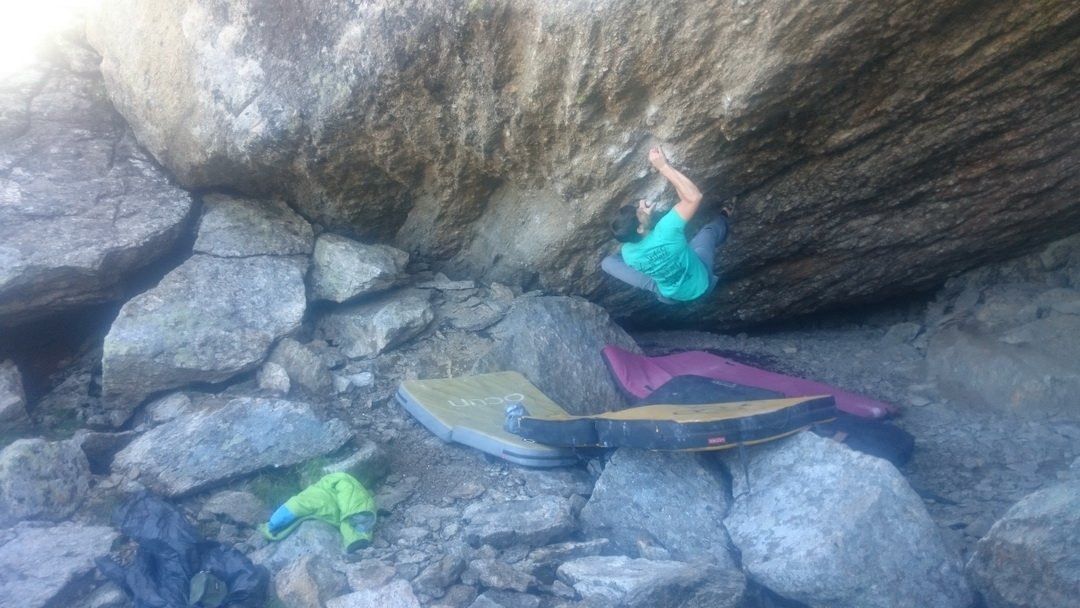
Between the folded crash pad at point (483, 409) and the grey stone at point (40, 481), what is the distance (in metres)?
1.58

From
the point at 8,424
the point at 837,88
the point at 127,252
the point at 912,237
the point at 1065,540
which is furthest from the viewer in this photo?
the point at 912,237

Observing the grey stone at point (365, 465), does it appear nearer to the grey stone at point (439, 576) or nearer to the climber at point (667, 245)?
the grey stone at point (439, 576)

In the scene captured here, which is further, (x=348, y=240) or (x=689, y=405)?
(x=348, y=240)

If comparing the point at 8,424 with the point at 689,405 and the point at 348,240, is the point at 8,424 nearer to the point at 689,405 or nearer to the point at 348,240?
the point at 348,240

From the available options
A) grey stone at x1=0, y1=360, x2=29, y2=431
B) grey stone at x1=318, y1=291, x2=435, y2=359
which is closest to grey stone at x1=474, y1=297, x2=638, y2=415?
grey stone at x1=318, y1=291, x2=435, y2=359

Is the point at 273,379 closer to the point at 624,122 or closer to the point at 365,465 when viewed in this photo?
the point at 365,465

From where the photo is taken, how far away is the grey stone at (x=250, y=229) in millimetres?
5023

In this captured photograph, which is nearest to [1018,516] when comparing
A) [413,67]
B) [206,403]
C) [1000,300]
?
[1000,300]

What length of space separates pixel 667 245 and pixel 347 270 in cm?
200

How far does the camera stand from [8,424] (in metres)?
4.28

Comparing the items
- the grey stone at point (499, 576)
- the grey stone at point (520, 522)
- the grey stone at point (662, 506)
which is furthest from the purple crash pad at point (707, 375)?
the grey stone at point (499, 576)

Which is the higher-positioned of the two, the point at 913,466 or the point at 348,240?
the point at 913,466

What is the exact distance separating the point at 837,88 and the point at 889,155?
64 centimetres

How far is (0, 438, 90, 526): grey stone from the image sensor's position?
3.64 meters
